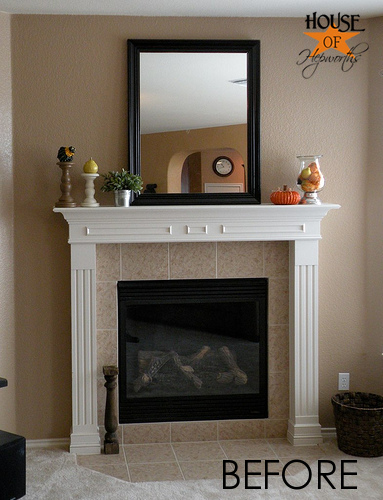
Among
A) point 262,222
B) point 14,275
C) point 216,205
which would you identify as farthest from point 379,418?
point 14,275

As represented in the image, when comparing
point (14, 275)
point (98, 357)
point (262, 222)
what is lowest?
point (98, 357)

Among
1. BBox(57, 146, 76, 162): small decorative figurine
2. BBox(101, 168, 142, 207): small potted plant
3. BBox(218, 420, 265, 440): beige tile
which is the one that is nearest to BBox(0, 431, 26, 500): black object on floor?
BBox(218, 420, 265, 440): beige tile

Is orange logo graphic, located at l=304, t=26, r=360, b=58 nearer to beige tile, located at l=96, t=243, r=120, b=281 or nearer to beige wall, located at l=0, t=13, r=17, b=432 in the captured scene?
beige tile, located at l=96, t=243, r=120, b=281

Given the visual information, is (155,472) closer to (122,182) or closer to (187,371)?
(187,371)

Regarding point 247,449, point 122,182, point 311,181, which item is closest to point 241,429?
point 247,449

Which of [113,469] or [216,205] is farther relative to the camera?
[216,205]

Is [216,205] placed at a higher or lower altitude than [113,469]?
higher

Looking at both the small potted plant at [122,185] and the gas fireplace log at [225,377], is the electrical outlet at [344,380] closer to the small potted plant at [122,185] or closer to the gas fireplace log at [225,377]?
the gas fireplace log at [225,377]

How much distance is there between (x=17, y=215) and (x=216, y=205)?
1163 mm

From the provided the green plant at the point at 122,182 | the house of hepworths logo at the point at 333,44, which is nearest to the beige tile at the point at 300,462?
the green plant at the point at 122,182

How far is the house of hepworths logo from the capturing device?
3.78 metres

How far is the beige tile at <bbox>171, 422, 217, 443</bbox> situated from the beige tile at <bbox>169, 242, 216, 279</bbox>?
90cm

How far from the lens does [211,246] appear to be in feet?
12.6

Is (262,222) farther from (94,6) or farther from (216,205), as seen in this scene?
(94,6)
